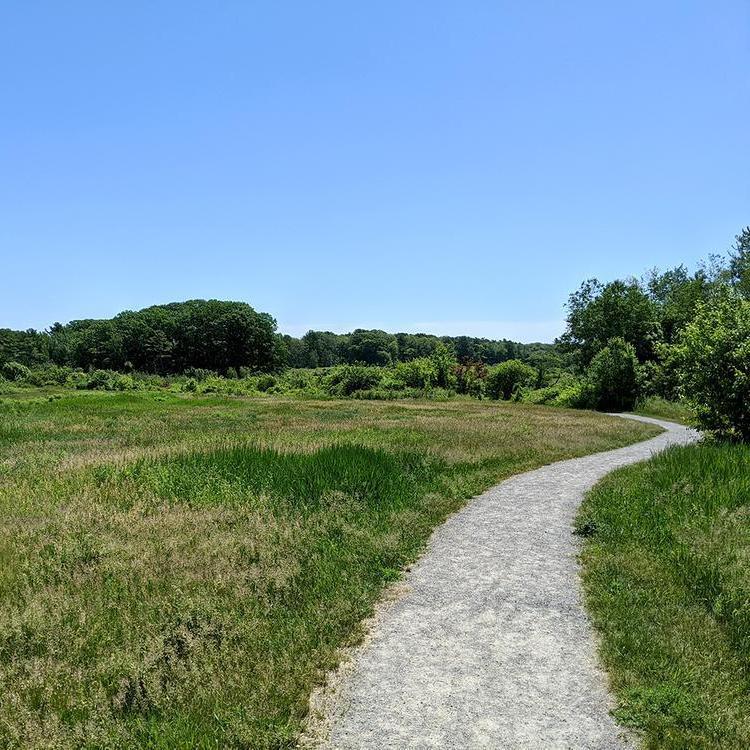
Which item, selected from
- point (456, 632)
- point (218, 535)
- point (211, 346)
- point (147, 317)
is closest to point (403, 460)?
point (218, 535)

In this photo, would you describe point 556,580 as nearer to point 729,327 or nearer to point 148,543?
point 148,543

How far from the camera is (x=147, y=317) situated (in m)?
132

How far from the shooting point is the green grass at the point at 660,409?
1687 inches

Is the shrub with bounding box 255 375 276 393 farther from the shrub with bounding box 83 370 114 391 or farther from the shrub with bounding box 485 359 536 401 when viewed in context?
the shrub with bounding box 485 359 536 401

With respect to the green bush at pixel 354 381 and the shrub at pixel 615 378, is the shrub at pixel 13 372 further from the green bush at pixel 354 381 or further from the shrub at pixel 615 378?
the shrub at pixel 615 378

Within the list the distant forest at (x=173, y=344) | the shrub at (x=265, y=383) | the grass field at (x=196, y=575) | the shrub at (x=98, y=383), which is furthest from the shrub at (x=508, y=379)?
the distant forest at (x=173, y=344)

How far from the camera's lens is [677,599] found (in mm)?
7566

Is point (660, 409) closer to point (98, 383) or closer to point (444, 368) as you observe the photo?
point (444, 368)

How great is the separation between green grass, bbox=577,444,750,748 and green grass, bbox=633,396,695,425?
32.3 metres

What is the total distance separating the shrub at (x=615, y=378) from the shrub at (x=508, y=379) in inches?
588

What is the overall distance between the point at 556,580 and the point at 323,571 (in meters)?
3.59

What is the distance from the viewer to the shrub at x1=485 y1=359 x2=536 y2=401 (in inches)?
2525

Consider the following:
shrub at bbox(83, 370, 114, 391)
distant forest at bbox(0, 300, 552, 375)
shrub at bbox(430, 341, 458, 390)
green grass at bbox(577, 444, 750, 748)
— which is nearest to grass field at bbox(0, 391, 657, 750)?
green grass at bbox(577, 444, 750, 748)

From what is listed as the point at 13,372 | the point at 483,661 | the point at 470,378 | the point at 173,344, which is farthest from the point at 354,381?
the point at 173,344
